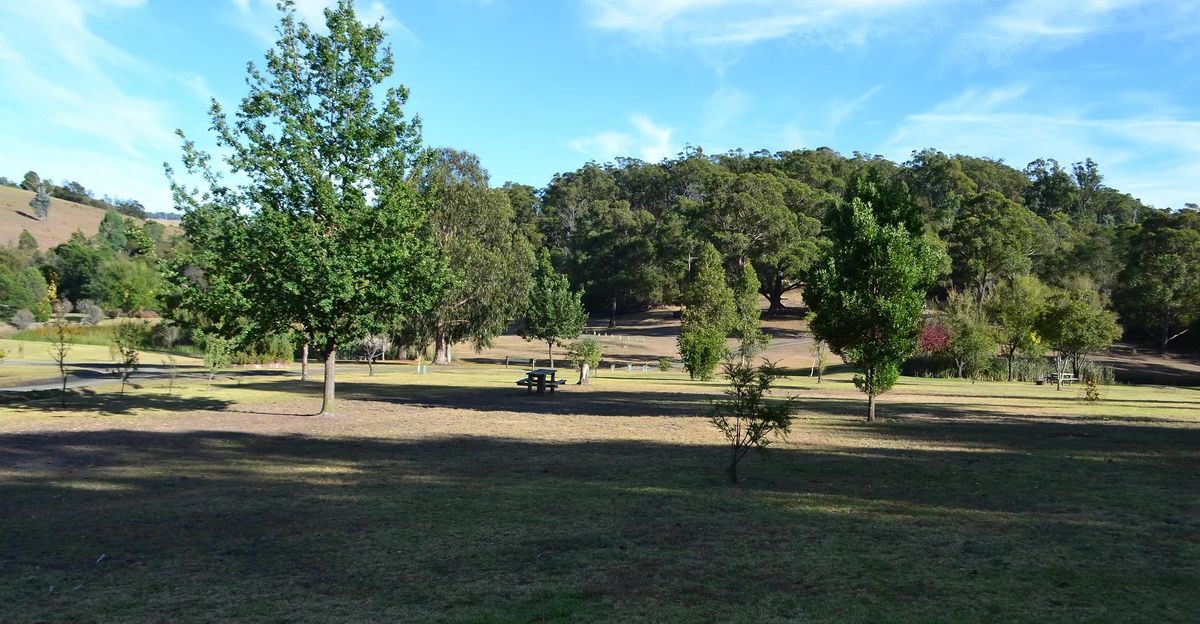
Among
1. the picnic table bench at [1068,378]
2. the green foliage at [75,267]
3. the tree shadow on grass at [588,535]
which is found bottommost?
the tree shadow on grass at [588,535]

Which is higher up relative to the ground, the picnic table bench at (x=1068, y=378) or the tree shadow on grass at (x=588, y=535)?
the picnic table bench at (x=1068, y=378)

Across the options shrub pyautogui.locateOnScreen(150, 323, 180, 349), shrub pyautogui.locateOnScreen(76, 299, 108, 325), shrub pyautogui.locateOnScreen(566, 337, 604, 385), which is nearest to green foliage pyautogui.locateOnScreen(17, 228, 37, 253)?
shrub pyautogui.locateOnScreen(76, 299, 108, 325)

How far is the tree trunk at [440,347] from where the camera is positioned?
5422cm

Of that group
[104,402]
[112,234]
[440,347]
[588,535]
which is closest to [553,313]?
[440,347]

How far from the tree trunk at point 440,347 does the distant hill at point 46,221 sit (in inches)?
2991

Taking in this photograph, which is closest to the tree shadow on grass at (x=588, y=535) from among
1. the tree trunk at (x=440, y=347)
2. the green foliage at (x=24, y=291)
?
the tree trunk at (x=440, y=347)

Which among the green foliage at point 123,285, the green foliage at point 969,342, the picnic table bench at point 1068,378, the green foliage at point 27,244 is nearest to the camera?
the picnic table bench at point 1068,378

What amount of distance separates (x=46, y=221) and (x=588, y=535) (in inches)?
6095

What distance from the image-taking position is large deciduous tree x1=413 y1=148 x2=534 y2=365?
51.6m

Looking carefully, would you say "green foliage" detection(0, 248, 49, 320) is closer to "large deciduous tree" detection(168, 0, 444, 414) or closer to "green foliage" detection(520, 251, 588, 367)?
"green foliage" detection(520, 251, 588, 367)

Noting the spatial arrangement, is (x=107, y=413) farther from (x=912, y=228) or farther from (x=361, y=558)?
(x=912, y=228)

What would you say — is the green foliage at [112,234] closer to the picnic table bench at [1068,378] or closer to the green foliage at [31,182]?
the green foliage at [31,182]

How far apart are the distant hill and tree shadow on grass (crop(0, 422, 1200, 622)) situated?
4544 inches

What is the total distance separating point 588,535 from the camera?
8.52 m
